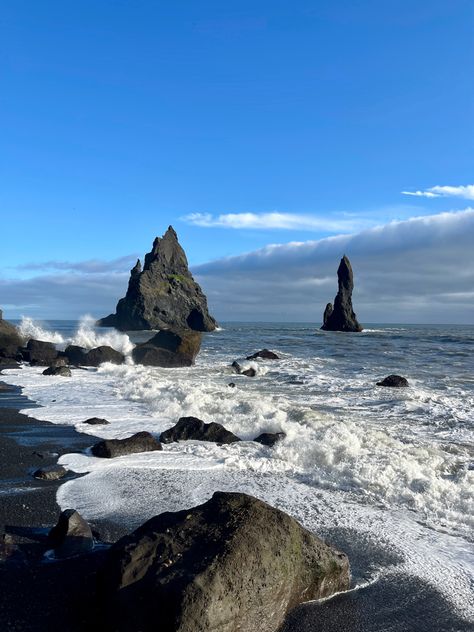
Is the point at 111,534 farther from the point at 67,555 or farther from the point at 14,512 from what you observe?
the point at 14,512

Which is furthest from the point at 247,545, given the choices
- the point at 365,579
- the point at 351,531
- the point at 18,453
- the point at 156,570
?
the point at 18,453

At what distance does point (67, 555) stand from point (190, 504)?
6.68ft

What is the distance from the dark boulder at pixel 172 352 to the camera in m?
27.3

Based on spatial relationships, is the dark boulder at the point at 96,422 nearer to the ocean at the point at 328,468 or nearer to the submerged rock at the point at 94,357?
the ocean at the point at 328,468

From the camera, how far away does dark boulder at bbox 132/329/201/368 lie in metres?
27.3

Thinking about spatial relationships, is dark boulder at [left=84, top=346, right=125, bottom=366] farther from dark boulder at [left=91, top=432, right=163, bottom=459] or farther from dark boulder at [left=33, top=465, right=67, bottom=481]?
dark boulder at [left=33, top=465, right=67, bottom=481]

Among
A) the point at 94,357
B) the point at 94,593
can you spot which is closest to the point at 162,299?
the point at 94,357

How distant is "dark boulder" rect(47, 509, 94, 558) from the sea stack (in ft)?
301

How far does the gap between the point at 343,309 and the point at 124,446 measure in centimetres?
9026

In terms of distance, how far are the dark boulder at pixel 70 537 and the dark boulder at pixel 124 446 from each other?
3.51 metres

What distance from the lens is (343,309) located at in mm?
96062

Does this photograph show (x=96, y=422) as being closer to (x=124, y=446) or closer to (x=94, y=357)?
(x=124, y=446)

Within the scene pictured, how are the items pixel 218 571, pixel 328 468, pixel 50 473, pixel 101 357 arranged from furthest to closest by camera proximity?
pixel 101 357 → pixel 328 468 → pixel 50 473 → pixel 218 571

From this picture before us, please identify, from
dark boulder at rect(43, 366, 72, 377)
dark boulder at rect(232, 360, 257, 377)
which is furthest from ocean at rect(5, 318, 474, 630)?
dark boulder at rect(232, 360, 257, 377)
